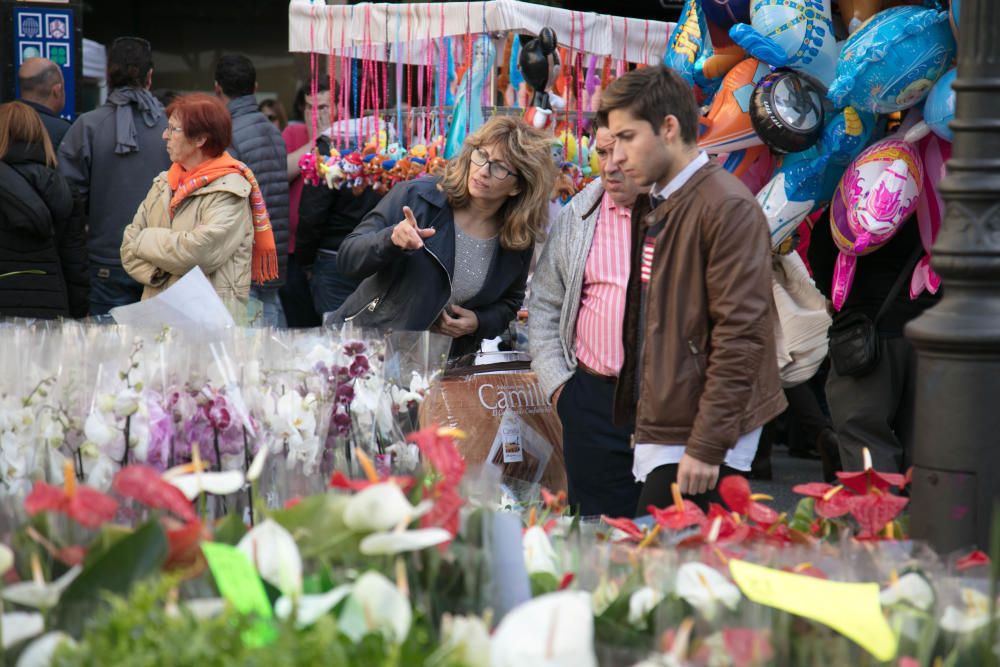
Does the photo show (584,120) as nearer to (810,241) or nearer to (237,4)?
(810,241)

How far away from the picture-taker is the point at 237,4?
1440 centimetres

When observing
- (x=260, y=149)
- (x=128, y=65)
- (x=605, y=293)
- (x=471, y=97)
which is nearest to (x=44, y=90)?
(x=128, y=65)

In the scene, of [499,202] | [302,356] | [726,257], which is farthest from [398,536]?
[499,202]

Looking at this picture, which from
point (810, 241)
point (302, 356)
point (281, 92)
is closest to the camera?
point (302, 356)

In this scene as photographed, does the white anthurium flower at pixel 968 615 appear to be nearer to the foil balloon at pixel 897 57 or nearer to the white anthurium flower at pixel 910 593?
the white anthurium flower at pixel 910 593

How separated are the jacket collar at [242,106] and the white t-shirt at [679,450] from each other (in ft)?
11.9

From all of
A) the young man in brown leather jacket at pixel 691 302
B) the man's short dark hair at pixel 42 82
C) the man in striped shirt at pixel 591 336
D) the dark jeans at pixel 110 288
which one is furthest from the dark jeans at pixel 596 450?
the man's short dark hair at pixel 42 82

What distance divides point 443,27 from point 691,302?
9.83ft

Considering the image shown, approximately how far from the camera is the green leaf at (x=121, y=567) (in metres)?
1.40

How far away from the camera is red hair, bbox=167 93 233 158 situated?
4.92 m

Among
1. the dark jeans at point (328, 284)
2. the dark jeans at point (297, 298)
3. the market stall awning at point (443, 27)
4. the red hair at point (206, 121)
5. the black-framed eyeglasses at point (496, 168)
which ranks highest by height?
the market stall awning at point (443, 27)

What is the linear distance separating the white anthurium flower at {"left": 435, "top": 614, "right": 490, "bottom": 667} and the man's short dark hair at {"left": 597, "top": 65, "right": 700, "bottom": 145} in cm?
194

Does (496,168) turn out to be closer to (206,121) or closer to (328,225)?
(206,121)

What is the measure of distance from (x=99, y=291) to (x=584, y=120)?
90.5 inches
